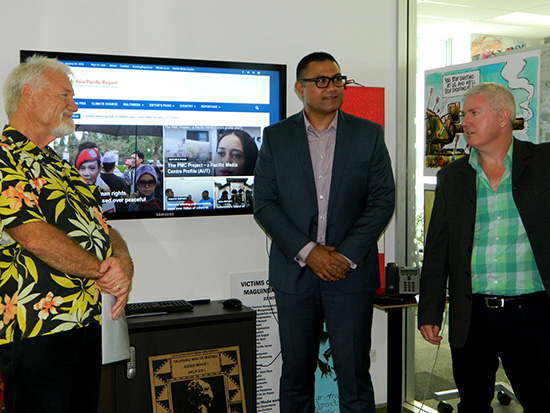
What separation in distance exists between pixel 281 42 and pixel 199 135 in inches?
29.7

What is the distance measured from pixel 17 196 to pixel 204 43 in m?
1.73

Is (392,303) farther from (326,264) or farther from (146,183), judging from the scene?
(146,183)

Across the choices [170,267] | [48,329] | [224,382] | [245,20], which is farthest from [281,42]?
[48,329]

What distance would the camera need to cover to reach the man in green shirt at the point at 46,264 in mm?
1798

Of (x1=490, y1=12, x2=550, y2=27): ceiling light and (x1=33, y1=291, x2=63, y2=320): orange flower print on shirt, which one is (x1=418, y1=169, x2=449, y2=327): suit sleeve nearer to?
(x1=490, y1=12, x2=550, y2=27): ceiling light

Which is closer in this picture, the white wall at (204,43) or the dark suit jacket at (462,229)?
the dark suit jacket at (462,229)

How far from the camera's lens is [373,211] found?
8.75ft

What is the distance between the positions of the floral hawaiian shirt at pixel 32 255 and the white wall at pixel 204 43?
3.79 ft

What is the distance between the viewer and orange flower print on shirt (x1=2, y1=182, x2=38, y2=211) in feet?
5.81

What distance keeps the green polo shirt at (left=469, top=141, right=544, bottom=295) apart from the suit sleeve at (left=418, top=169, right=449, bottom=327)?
0.51 feet

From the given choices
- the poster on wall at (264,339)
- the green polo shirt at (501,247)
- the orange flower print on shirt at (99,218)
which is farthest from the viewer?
the poster on wall at (264,339)

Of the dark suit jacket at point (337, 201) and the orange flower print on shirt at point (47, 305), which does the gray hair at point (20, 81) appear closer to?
the orange flower print on shirt at point (47, 305)

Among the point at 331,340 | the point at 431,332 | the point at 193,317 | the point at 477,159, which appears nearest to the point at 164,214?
the point at 193,317

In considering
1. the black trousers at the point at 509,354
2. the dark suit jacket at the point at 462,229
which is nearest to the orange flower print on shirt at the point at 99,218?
the dark suit jacket at the point at 462,229
